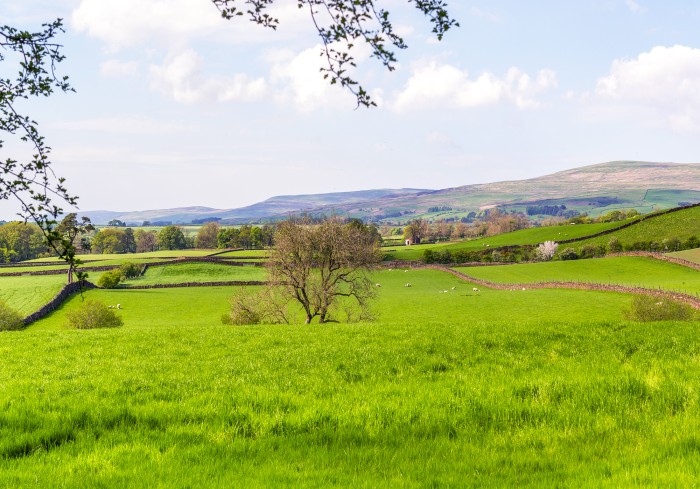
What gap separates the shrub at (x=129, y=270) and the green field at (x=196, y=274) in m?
2.05

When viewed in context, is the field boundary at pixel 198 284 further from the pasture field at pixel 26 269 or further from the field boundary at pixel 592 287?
the field boundary at pixel 592 287

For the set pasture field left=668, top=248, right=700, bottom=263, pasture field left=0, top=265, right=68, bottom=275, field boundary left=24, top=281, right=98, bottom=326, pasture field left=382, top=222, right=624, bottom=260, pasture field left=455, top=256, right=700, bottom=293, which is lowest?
pasture field left=455, top=256, right=700, bottom=293

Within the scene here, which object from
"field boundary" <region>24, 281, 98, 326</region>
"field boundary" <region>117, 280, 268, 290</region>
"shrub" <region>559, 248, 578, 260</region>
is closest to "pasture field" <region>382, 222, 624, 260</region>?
"shrub" <region>559, 248, 578, 260</region>

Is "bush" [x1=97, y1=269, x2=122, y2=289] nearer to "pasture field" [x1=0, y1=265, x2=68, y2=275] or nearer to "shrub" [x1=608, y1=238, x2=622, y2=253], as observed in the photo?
"pasture field" [x1=0, y1=265, x2=68, y2=275]

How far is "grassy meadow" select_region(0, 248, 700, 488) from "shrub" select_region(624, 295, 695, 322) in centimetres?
3153

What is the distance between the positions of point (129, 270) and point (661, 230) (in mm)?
134955

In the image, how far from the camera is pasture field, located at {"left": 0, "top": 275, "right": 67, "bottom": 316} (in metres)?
80.3

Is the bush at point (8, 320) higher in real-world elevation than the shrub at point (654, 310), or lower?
higher

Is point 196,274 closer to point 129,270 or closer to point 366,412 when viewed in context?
point 129,270

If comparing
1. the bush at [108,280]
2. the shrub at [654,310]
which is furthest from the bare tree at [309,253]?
the bush at [108,280]

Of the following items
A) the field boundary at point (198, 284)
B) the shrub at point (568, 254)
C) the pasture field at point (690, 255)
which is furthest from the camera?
the shrub at point (568, 254)

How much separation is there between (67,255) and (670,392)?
11.4m

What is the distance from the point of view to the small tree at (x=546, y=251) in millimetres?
127250

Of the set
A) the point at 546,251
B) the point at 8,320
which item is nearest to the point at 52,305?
the point at 8,320
